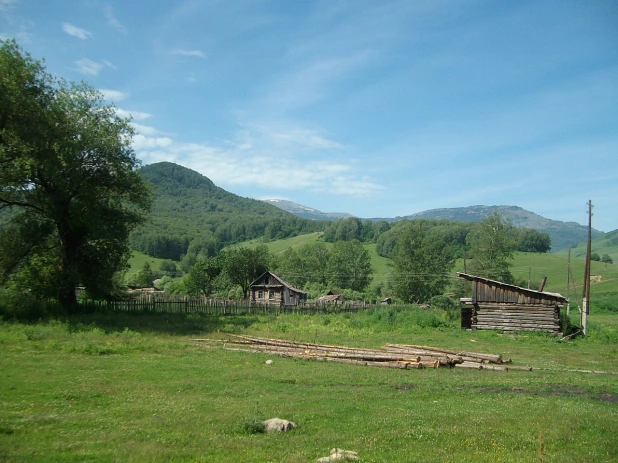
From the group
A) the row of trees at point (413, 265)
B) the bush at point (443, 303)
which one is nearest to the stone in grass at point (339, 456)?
the bush at point (443, 303)

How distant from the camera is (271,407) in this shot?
12.4 meters

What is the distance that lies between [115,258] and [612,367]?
3355 centimetres

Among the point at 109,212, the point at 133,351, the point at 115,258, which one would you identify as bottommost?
the point at 133,351

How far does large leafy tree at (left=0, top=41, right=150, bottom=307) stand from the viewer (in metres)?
32.6

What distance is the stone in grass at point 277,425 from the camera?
1007 cm

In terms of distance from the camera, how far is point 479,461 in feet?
27.4

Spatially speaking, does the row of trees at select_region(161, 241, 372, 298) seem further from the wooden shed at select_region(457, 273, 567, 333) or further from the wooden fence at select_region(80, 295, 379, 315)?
the wooden shed at select_region(457, 273, 567, 333)

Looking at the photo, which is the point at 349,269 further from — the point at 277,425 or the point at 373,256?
the point at 277,425

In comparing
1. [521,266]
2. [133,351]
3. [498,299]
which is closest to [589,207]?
[498,299]

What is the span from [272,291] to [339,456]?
2815 inches

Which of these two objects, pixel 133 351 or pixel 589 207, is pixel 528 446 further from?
pixel 589 207

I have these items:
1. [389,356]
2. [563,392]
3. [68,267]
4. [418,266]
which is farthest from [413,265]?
[563,392]

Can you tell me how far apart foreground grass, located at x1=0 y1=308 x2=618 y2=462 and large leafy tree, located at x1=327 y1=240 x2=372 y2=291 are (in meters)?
78.3

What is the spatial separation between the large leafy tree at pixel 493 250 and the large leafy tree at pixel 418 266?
7552 millimetres
